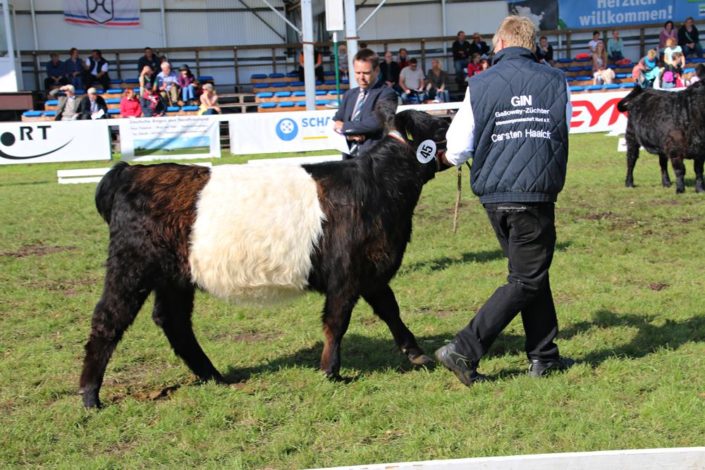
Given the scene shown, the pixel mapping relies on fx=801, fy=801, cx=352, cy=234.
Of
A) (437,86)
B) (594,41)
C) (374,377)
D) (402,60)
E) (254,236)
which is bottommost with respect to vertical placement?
(374,377)

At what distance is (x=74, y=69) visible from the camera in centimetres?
2672

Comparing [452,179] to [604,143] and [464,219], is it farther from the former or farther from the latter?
[604,143]

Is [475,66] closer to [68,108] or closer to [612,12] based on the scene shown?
[612,12]

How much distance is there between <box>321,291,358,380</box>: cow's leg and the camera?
5.15 metres

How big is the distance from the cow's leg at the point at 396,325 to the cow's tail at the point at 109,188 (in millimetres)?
1848

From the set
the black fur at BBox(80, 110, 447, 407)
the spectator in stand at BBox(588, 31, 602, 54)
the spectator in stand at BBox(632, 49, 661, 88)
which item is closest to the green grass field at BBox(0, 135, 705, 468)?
the black fur at BBox(80, 110, 447, 407)

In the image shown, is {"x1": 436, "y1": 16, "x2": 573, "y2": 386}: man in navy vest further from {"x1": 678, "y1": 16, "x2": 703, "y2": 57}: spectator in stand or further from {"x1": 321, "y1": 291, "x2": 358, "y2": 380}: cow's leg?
{"x1": 678, "y1": 16, "x2": 703, "y2": 57}: spectator in stand

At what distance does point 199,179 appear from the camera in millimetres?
5145

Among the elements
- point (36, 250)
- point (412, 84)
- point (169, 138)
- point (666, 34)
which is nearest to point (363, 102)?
point (36, 250)

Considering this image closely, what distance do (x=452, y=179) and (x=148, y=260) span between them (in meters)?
10.4

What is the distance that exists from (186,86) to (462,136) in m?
21.8

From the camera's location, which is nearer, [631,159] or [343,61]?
[631,159]

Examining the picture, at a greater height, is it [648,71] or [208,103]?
[648,71]

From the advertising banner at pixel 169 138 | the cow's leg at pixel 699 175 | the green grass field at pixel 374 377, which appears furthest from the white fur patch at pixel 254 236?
the advertising banner at pixel 169 138
